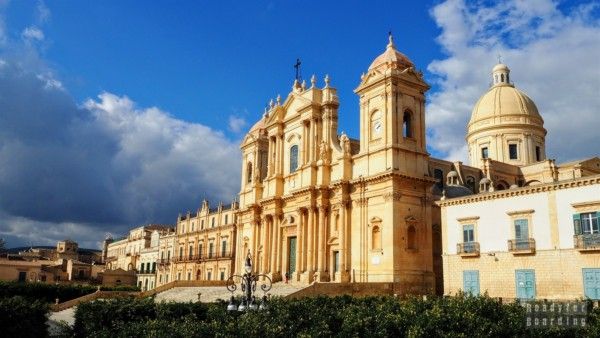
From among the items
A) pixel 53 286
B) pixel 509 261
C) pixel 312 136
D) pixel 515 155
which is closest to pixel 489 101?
pixel 515 155

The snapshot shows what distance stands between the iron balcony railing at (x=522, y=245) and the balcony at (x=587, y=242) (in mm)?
2052

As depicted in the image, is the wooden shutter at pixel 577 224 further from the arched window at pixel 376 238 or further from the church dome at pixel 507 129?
the church dome at pixel 507 129

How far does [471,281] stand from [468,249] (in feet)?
5.37

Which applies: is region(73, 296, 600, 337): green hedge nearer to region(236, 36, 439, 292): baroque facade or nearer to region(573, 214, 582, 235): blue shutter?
region(573, 214, 582, 235): blue shutter

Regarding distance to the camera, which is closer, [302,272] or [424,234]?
[424,234]

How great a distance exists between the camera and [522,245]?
26.0m

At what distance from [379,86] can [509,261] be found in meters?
14.0

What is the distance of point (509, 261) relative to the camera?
2664 cm

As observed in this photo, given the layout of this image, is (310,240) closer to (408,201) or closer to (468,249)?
(408,201)

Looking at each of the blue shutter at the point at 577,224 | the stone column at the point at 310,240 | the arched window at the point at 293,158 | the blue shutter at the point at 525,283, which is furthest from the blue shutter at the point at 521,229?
the arched window at the point at 293,158

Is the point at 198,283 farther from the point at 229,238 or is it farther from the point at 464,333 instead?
the point at 464,333

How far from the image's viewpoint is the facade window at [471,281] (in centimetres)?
2786

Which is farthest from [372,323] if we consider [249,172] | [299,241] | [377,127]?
[249,172]

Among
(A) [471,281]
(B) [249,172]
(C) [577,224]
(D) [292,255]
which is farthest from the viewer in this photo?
(B) [249,172]
